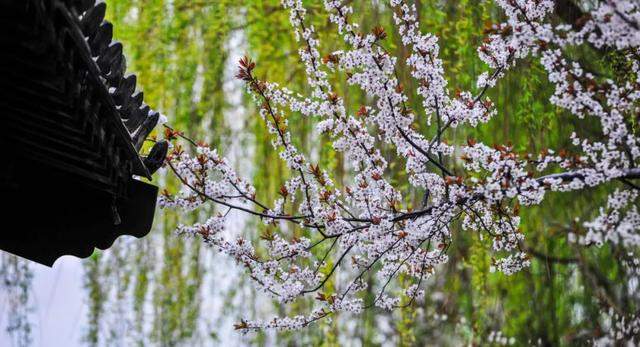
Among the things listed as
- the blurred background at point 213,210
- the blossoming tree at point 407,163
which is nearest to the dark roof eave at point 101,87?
the blossoming tree at point 407,163

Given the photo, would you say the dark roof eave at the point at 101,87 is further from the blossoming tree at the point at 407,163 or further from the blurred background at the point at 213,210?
the blurred background at the point at 213,210

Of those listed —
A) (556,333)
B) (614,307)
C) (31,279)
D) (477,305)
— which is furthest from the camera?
(31,279)

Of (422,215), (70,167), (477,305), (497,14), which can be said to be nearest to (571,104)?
(422,215)

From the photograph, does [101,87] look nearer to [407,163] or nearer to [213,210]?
[407,163]

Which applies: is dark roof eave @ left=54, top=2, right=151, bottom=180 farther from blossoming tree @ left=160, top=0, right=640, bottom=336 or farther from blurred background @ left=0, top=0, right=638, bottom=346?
blurred background @ left=0, top=0, right=638, bottom=346

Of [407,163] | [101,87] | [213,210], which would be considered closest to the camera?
[101,87]

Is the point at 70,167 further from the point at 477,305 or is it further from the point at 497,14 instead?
the point at 477,305

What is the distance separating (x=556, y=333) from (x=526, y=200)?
112 inches

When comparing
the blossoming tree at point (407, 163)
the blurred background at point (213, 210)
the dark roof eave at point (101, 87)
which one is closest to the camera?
the dark roof eave at point (101, 87)

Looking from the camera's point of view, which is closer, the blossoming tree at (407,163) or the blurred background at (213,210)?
the blossoming tree at (407,163)

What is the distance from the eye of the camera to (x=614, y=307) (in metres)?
4.91

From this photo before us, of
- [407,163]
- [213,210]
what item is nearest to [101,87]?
[407,163]

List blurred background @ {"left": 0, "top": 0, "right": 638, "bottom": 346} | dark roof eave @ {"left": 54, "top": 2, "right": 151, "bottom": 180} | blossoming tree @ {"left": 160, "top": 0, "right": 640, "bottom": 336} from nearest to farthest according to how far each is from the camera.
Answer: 1. dark roof eave @ {"left": 54, "top": 2, "right": 151, "bottom": 180}
2. blossoming tree @ {"left": 160, "top": 0, "right": 640, "bottom": 336}
3. blurred background @ {"left": 0, "top": 0, "right": 638, "bottom": 346}

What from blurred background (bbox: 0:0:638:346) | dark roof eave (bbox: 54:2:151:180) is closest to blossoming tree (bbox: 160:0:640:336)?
dark roof eave (bbox: 54:2:151:180)
